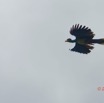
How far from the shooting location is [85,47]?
196 ft

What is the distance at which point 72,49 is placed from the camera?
60.9 metres

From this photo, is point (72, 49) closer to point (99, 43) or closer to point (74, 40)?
point (74, 40)

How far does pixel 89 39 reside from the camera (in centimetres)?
5797

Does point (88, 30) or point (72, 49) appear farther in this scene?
point (72, 49)

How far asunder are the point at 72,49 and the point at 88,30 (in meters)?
5.19

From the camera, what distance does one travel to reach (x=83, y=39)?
58.8 metres

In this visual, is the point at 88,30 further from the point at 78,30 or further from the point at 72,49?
the point at 72,49

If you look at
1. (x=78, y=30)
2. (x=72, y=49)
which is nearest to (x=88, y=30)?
(x=78, y=30)

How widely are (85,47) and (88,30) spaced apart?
3654 mm

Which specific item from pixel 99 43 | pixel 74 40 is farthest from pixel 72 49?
pixel 99 43

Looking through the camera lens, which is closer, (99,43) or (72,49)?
(99,43)

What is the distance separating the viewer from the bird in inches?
2242

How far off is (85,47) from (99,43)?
3.48m

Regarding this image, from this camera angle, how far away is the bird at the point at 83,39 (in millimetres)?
56938
